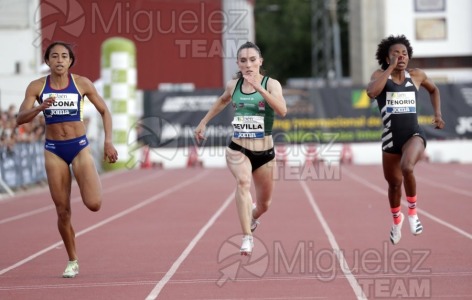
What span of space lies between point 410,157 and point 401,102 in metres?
0.59

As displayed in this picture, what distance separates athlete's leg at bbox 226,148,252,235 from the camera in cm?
1033

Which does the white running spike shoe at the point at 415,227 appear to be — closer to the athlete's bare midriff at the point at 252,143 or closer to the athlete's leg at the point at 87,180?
the athlete's bare midriff at the point at 252,143

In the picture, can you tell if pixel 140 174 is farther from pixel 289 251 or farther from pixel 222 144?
pixel 289 251

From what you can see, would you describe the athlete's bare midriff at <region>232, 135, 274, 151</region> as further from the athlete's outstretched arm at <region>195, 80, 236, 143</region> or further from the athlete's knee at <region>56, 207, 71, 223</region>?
the athlete's knee at <region>56, 207, 71, 223</region>

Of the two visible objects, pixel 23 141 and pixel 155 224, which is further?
pixel 23 141

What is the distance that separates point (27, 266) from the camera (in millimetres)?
11109

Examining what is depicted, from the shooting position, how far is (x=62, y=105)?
385 inches

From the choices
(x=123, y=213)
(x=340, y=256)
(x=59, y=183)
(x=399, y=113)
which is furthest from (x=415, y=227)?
(x=123, y=213)

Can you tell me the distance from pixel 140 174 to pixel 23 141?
27.4ft

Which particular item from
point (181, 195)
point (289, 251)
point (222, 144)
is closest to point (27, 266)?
point (289, 251)

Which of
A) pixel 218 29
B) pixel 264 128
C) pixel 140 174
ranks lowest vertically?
pixel 140 174

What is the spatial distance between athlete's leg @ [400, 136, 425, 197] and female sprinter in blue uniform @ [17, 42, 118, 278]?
9.96 feet

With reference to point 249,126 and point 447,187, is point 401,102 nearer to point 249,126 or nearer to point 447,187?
point 249,126

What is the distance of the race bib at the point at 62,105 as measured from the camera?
977 centimetres
